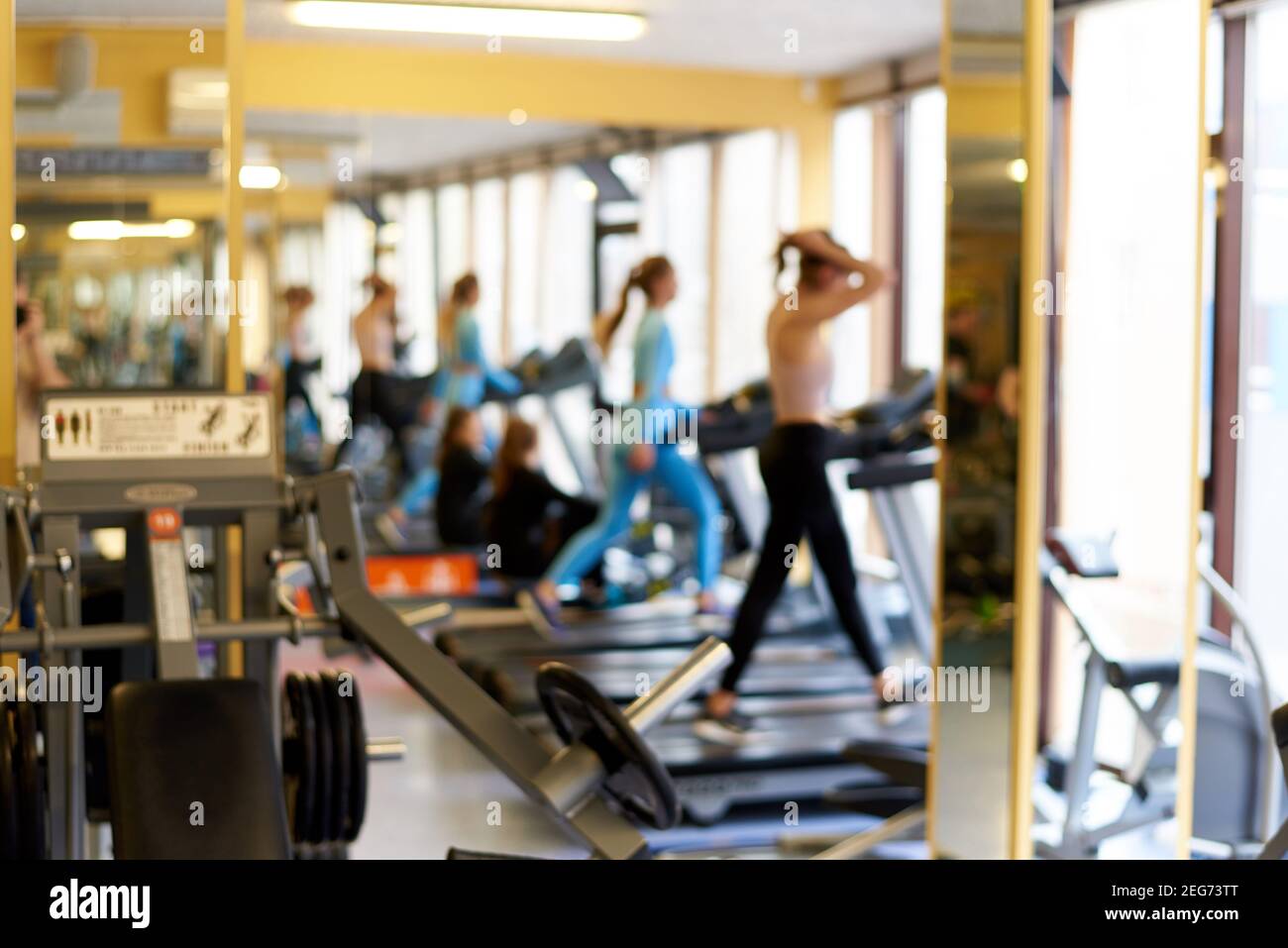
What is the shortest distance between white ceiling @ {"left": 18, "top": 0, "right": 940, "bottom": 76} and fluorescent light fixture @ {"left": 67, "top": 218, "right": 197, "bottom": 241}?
2.73 m

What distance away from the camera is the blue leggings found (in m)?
6.11

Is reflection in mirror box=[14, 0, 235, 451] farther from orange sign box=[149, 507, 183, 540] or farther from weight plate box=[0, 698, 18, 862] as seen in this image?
weight plate box=[0, 698, 18, 862]

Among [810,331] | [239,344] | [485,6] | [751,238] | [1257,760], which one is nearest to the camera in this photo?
[239,344]

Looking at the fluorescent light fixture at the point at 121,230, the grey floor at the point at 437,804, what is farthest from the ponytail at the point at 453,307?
the fluorescent light fixture at the point at 121,230

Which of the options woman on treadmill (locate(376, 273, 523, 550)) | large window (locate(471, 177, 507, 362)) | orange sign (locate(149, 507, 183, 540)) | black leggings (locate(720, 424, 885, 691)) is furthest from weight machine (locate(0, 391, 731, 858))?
large window (locate(471, 177, 507, 362))

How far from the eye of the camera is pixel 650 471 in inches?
243

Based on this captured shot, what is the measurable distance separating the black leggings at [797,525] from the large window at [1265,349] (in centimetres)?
130

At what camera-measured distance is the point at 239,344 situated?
3297 mm

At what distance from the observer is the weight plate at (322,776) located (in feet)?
8.65

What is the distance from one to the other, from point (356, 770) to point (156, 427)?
76 cm

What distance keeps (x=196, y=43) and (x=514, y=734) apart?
1.57m

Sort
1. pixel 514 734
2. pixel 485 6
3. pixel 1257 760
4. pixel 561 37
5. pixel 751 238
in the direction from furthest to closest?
pixel 751 238
pixel 561 37
pixel 485 6
pixel 1257 760
pixel 514 734
